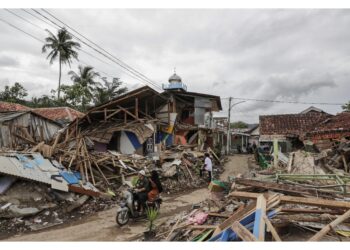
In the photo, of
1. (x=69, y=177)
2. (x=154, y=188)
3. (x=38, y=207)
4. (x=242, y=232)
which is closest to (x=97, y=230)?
(x=154, y=188)

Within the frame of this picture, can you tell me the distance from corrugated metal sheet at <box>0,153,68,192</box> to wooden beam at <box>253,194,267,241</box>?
714 centimetres

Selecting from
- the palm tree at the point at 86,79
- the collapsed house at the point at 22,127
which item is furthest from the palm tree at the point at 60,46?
the collapsed house at the point at 22,127

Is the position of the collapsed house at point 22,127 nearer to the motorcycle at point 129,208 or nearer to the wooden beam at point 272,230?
the motorcycle at point 129,208

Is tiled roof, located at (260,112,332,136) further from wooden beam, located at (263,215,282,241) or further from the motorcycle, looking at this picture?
wooden beam, located at (263,215,282,241)

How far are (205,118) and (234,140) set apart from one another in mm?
17344

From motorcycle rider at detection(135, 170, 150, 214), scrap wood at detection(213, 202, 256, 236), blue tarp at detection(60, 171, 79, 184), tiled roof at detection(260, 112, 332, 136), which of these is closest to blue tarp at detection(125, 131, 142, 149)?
blue tarp at detection(60, 171, 79, 184)

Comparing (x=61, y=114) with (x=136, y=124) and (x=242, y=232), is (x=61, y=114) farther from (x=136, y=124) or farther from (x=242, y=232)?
(x=242, y=232)

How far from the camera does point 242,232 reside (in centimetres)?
452

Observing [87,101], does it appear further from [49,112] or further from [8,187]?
[8,187]

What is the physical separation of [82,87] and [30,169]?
2430cm

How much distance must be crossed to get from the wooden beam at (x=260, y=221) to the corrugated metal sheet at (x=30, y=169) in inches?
281

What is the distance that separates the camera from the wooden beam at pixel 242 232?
438 centimetres

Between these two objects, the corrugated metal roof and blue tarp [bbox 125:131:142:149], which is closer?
blue tarp [bbox 125:131:142:149]

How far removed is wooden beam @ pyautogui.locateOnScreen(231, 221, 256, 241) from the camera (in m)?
4.38
